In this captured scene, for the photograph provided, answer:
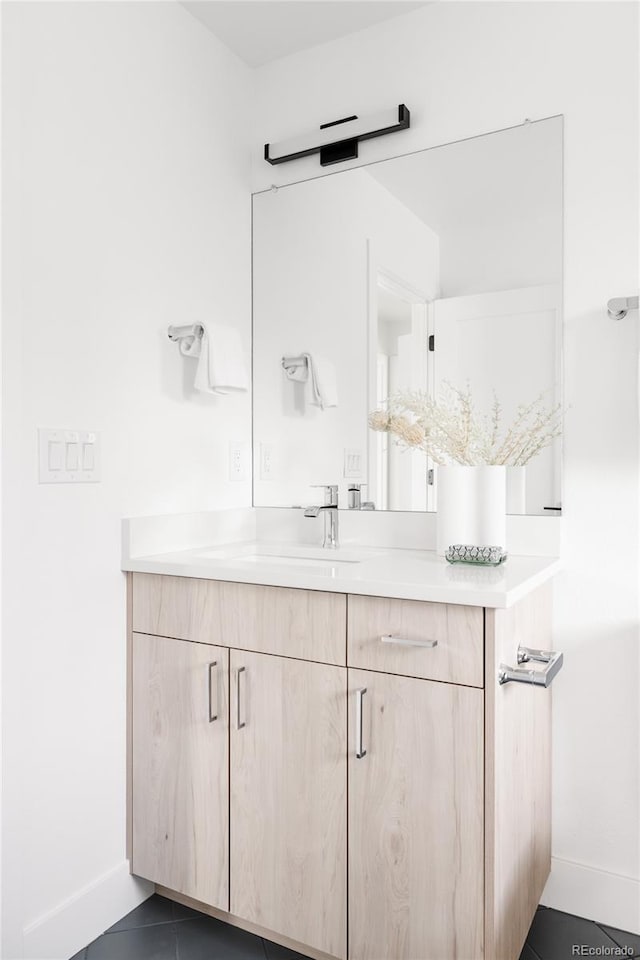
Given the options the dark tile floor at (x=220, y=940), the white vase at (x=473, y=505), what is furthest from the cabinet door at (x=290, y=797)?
the white vase at (x=473, y=505)

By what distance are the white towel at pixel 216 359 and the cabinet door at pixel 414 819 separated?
90 cm

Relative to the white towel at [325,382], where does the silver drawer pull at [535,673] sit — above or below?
below

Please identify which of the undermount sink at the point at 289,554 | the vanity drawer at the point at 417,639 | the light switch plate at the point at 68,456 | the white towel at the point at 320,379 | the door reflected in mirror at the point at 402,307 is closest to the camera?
the vanity drawer at the point at 417,639

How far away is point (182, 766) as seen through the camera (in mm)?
1629

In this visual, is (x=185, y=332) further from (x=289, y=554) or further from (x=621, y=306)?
(x=621, y=306)

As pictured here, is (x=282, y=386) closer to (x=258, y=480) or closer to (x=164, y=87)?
(x=258, y=480)

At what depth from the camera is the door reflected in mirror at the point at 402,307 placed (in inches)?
69.2

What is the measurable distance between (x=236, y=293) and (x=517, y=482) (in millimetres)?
1097

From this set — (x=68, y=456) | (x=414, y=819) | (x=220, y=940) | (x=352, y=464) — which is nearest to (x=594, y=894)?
(x=414, y=819)

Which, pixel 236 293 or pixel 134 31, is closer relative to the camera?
pixel 134 31

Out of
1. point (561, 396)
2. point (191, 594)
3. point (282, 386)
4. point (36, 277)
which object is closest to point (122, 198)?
point (36, 277)

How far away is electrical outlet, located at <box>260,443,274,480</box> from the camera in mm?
2193

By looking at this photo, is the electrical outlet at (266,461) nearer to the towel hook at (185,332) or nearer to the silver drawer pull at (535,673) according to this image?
the towel hook at (185,332)

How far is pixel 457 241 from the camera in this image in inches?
73.8
